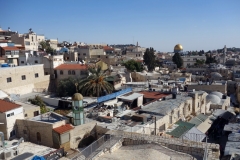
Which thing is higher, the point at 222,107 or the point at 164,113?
the point at 164,113

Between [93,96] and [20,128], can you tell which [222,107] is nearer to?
[93,96]

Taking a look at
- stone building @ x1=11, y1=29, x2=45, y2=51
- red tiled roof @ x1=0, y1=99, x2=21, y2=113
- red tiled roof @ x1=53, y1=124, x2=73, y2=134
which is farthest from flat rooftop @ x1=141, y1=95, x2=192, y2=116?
stone building @ x1=11, y1=29, x2=45, y2=51

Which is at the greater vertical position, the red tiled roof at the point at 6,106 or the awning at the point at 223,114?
the red tiled roof at the point at 6,106

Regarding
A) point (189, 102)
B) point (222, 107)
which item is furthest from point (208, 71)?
point (189, 102)

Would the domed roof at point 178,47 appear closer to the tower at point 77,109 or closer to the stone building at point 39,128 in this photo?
the stone building at point 39,128

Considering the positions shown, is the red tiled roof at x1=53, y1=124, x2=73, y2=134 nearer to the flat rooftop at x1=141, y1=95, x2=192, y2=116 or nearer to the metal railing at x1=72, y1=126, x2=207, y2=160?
Answer: the metal railing at x1=72, y1=126, x2=207, y2=160

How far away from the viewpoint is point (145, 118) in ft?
57.9

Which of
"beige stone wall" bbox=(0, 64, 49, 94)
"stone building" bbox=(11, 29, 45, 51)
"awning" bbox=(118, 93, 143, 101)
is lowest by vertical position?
"awning" bbox=(118, 93, 143, 101)

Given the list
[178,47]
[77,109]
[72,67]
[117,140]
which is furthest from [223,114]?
[178,47]

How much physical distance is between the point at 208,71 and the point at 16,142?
175 ft

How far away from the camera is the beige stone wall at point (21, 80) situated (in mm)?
28433

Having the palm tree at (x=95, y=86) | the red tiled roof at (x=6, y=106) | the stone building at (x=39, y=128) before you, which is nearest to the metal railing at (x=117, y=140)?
the stone building at (x=39, y=128)

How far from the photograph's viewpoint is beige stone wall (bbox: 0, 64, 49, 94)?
93.3ft

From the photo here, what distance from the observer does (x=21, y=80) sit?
30641 millimetres
